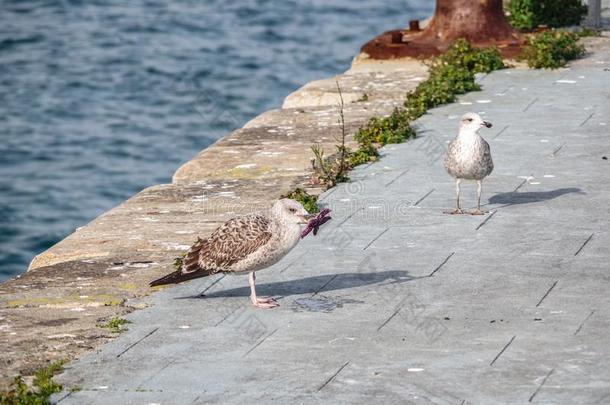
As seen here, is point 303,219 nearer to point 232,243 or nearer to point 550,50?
point 232,243

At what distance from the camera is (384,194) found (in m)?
13.5

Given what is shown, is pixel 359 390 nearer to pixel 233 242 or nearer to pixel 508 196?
pixel 233 242

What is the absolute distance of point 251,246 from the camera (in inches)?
412

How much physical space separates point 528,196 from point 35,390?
5753 mm

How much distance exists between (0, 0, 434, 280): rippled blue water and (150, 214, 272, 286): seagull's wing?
12.8 m

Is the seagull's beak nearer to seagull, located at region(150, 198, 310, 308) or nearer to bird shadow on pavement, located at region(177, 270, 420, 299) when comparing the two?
seagull, located at region(150, 198, 310, 308)

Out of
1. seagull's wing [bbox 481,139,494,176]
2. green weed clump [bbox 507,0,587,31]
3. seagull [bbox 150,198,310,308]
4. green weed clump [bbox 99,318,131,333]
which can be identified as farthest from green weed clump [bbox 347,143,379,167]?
green weed clump [bbox 507,0,587,31]

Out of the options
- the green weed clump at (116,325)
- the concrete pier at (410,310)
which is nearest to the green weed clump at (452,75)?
the concrete pier at (410,310)

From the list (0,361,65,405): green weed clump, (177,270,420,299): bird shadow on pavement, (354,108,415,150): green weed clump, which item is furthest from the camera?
(354,108,415,150): green weed clump

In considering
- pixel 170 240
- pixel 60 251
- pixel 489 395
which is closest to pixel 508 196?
pixel 170 240

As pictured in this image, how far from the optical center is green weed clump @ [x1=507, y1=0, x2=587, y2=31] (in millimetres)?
20594

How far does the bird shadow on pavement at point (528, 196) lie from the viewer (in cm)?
1327

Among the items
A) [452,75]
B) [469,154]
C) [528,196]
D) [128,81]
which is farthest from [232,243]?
[128,81]

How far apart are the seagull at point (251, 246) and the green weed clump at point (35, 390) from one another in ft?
4.83
